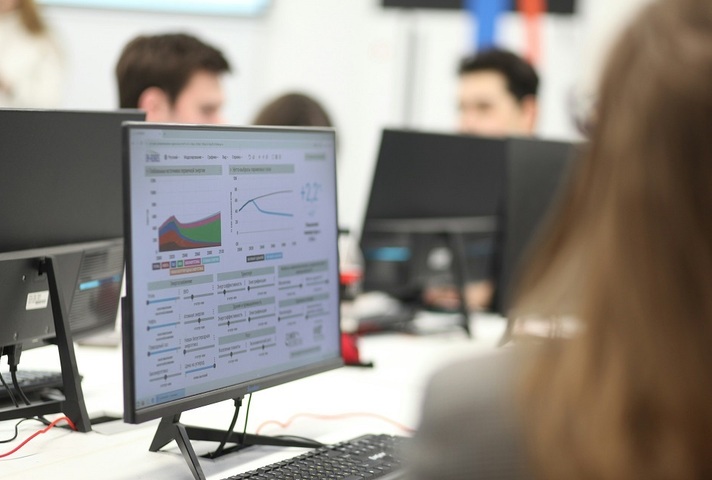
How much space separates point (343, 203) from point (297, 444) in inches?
146

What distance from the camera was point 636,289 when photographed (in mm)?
615

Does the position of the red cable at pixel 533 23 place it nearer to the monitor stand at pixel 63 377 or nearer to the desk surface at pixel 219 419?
the desk surface at pixel 219 419

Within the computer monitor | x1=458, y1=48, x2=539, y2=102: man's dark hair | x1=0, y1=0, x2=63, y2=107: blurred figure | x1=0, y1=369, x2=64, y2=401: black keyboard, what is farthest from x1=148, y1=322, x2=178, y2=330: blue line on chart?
x1=458, y1=48, x2=539, y2=102: man's dark hair

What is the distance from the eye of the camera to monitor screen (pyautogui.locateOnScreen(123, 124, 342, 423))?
4.03 ft

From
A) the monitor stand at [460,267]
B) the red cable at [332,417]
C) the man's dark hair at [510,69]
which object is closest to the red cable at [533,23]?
the man's dark hair at [510,69]

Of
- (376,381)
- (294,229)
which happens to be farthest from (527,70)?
(294,229)

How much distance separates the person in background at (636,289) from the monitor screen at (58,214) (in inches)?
41.8

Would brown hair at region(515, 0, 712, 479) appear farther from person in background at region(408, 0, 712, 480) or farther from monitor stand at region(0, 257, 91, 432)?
monitor stand at region(0, 257, 91, 432)

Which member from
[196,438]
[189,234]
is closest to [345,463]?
[196,438]

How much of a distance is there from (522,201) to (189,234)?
1114mm

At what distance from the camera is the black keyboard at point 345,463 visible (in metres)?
1.27

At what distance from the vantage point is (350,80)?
16.3 feet

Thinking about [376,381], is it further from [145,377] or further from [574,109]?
[574,109]

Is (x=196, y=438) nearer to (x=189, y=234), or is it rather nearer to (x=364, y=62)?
(x=189, y=234)
